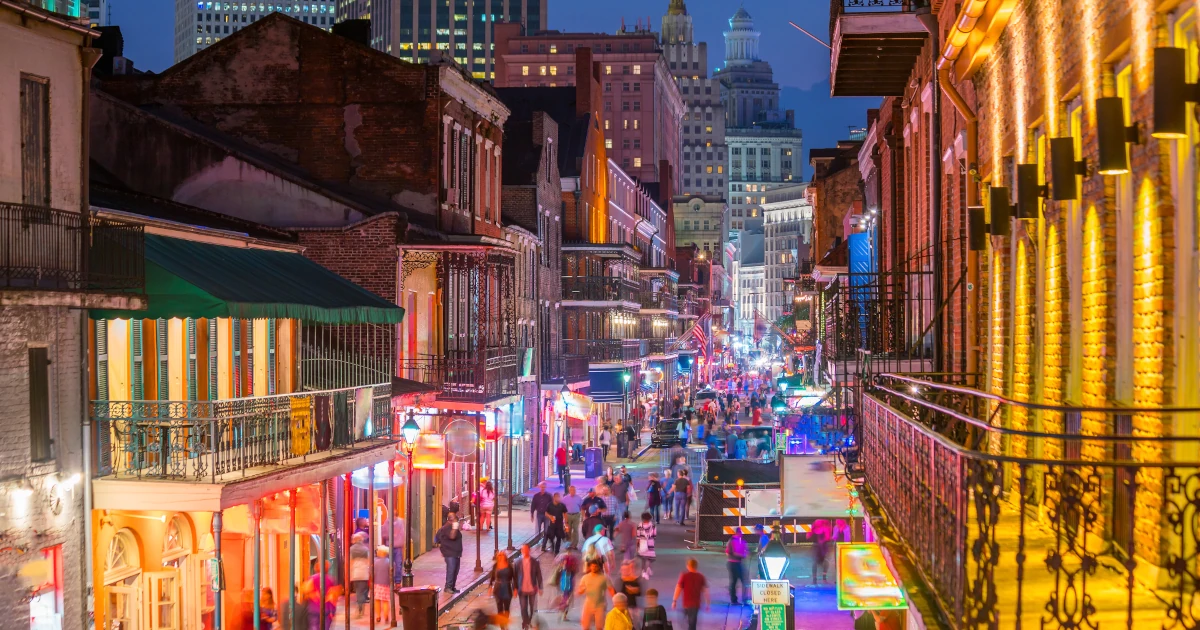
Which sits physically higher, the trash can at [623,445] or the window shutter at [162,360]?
the window shutter at [162,360]

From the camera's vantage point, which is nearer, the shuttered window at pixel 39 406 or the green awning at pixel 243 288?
the shuttered window at pixel 39 406

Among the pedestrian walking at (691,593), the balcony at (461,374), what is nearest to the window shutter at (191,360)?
the pedestrian walking at (691,593)

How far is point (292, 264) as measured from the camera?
23.6 m

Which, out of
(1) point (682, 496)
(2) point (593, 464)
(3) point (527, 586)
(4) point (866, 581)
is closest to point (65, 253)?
(3) point (527, 586)

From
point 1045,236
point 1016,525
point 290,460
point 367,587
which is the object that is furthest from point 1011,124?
point 367,587

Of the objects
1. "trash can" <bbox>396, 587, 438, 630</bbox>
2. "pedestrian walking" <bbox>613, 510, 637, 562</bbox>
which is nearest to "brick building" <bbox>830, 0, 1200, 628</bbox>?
"trash can" <bbox>396, 587, 438, 630</bbox>

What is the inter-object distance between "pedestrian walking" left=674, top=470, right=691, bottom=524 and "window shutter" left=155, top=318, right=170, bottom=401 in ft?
61.4

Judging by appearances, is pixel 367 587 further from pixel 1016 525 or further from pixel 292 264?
pixel 1016 525

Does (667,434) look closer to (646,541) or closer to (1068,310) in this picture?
(646,541)

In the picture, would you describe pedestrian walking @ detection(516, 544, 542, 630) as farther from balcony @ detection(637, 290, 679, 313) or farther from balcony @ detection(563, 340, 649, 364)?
balcony @ detection(637, 290, 679, 313)

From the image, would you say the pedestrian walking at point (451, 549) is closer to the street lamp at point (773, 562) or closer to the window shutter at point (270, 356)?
the window shutter at point (270, 356)

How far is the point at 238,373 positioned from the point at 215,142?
951 centimetres

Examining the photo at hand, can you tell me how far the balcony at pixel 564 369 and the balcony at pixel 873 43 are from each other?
87.5ft

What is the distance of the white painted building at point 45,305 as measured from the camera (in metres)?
15.8
